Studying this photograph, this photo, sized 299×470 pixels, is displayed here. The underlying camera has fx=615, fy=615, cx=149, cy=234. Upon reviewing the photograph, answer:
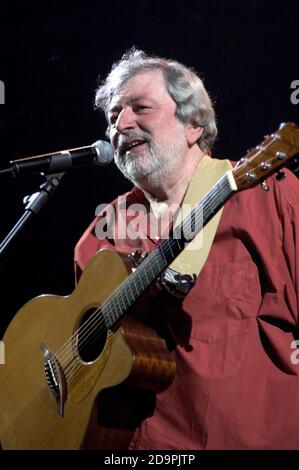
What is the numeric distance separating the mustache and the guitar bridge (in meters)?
0.94

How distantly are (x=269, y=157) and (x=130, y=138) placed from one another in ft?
3.05

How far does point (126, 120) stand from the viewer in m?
2.72

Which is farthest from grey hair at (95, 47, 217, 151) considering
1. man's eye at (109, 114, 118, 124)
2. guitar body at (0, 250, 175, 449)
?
guitar body at (0, 250, 175, 449)

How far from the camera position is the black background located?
3387 mm

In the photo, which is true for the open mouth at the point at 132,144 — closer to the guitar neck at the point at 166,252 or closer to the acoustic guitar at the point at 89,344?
the acoustic guitar at the point at 89,344

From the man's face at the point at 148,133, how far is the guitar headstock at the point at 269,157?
0.74 m

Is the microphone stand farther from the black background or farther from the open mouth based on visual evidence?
the black background

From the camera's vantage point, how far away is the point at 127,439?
2.28 m

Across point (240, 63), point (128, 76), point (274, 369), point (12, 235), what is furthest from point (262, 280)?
point (240, 63)

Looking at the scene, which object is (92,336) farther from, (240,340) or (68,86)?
(68,86)

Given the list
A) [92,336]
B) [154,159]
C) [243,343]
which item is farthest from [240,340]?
[154,159]

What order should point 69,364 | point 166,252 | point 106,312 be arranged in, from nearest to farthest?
point 166,252 → point 106,312 → point 69,364

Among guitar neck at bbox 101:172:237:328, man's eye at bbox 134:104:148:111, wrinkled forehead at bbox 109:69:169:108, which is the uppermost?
wrinkled forehead at bbox 109:69:169:108

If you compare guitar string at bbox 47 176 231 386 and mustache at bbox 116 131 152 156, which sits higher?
mustache at bbox 116 131 152 156
